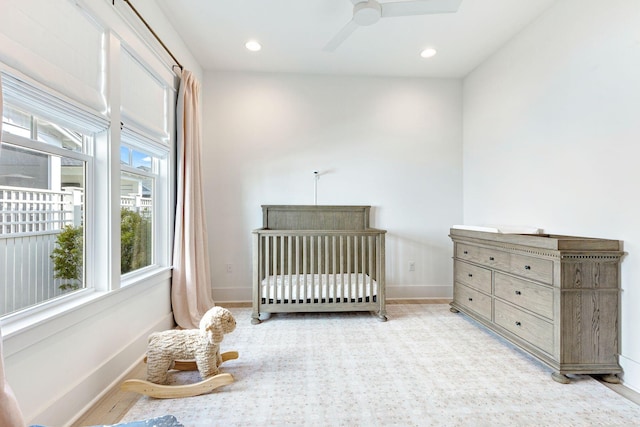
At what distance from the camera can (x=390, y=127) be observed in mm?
3551

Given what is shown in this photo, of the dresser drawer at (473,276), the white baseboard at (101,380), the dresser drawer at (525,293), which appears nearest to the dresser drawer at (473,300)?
the dresser drawer at (473,276)

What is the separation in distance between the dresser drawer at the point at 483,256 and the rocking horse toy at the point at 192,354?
2076 mm

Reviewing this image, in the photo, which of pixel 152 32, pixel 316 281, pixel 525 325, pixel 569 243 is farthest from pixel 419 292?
pixel 152 32

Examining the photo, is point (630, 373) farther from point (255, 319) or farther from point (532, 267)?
point (255, 319)

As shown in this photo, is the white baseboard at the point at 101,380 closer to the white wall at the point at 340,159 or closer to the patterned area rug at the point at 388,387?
the patterned area rug at the point at 388,387

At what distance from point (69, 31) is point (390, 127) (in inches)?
117

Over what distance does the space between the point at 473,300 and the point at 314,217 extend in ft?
5.99

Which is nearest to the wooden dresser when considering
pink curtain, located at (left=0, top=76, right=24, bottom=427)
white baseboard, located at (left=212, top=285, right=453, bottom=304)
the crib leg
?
white baseboard, located at (left=212, top=285, right=453, bottom=304)

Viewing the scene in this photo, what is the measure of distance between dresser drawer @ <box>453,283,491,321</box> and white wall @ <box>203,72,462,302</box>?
632mm

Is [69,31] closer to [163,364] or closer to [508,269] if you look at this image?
[163,364]

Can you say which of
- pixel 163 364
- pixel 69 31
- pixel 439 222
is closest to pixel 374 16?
pixel 69 31

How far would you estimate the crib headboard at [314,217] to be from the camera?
3416 mm

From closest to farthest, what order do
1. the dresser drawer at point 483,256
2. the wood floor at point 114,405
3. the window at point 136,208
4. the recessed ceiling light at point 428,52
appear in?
the wood floor at point 114,405 < the window at point 136,208 < the dresser drawer at point 483,256 < the recessed ceiling light at point 428,52

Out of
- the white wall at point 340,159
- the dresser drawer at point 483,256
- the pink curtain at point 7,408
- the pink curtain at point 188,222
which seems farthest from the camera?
the white wall at point 340,159
